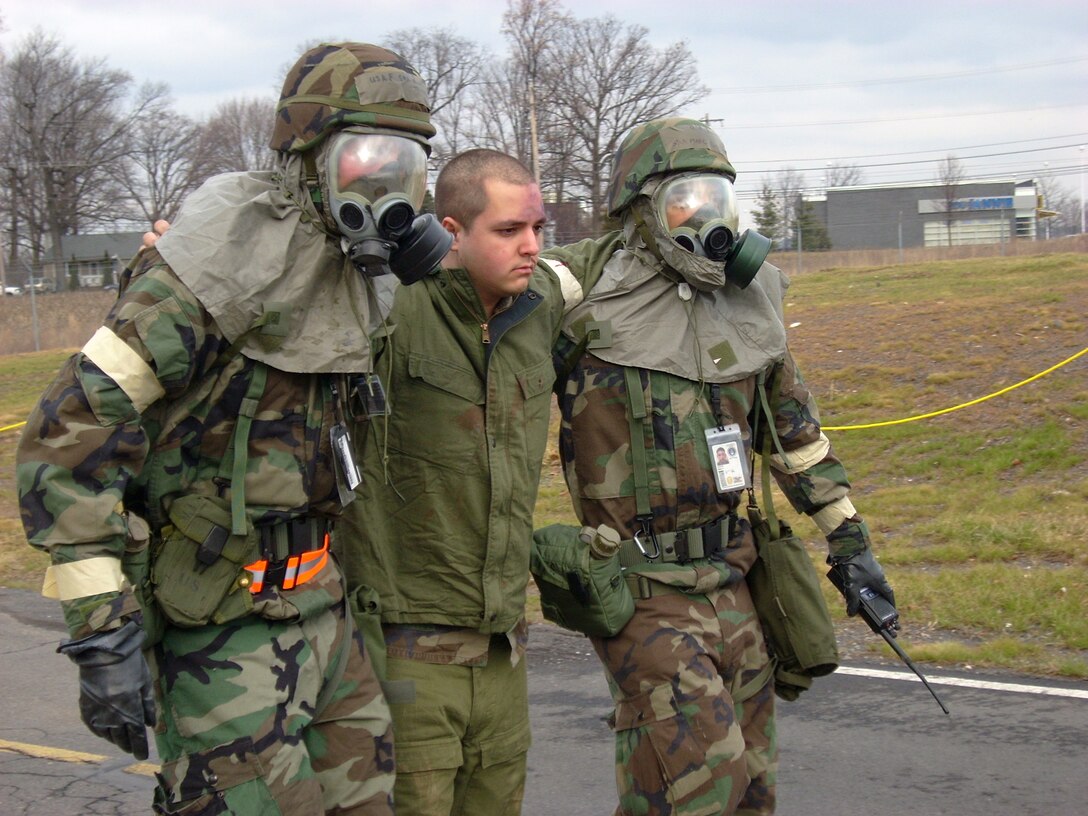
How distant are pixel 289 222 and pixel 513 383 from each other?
2.70ft

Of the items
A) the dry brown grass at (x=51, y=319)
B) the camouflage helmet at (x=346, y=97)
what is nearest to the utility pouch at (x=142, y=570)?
the camouflage helmet at (x=346, y=97)

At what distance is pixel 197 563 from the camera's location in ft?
9.34

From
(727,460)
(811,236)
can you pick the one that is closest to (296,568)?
(727,460)

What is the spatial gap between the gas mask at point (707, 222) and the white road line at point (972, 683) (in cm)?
268

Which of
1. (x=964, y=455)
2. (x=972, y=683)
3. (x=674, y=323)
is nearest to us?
(x=674, y=323)

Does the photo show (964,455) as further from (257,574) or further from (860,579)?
(257,574)

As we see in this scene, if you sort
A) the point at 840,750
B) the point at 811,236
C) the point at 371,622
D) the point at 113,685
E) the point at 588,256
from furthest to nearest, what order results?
the point at 811,236 < the point at 840,750 < the point at 588,256 < the point at 371,622 < the point at 113,685

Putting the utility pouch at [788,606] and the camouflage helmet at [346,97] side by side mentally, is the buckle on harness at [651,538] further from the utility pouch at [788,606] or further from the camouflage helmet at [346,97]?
the camouflage helmet at [346,97]

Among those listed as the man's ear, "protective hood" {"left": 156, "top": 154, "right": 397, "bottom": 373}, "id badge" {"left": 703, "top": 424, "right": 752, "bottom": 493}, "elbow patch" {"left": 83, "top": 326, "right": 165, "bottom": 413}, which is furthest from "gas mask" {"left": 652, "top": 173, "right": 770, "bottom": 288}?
"elbow patch" {"left": 83, "top": 326, "right": 165, "bottom": 413}

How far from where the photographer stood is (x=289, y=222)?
116 inches

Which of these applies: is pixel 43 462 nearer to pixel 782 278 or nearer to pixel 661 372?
pixel 661 372

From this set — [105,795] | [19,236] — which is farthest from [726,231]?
[19,236]

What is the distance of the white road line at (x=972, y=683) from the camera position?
5.36 metres

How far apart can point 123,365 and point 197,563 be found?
0.51 meters
